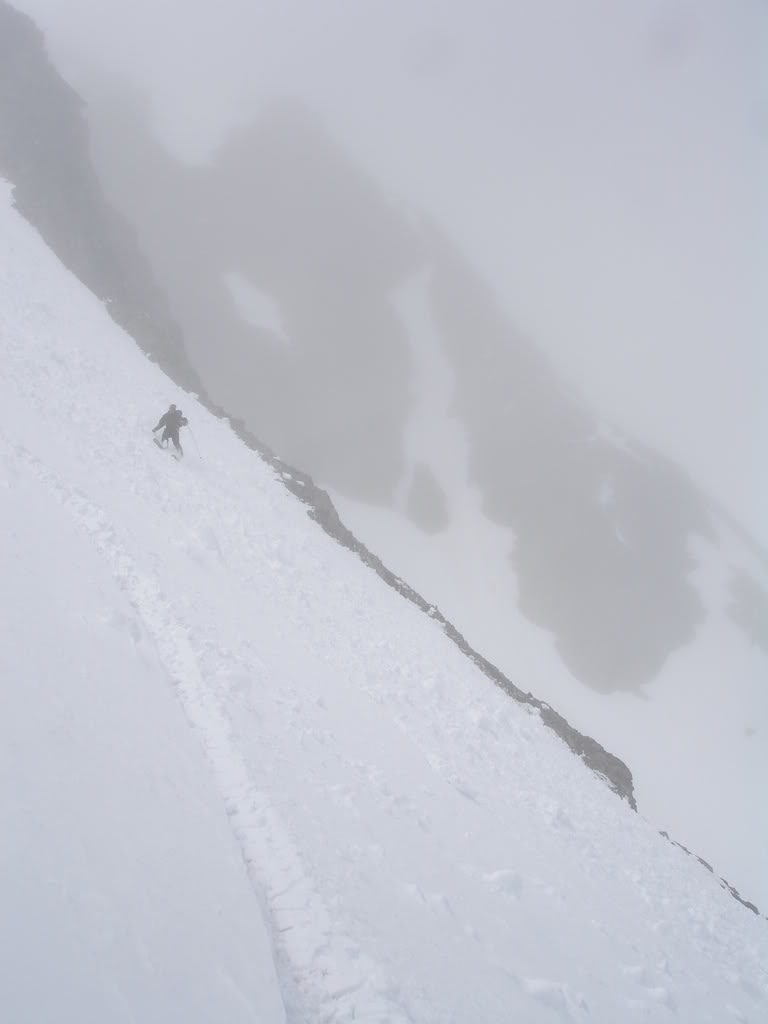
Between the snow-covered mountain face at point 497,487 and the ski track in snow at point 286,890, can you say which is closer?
the ski track in snow at point 286,890

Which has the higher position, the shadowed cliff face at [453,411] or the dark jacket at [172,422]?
the shadowed cliff face at [453,411]

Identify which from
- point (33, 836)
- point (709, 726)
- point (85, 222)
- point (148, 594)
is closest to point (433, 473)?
point (709, 726)

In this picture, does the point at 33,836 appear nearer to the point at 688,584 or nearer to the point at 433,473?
the point at 433,473

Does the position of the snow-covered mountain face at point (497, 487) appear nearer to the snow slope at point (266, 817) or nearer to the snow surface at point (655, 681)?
the snow surface at point (655, 681)


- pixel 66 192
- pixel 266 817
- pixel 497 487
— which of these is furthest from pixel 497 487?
pixel 266 817

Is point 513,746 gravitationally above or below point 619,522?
below

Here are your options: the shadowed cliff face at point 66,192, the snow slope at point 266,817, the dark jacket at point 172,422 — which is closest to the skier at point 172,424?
the dark jacket at point 172,422
